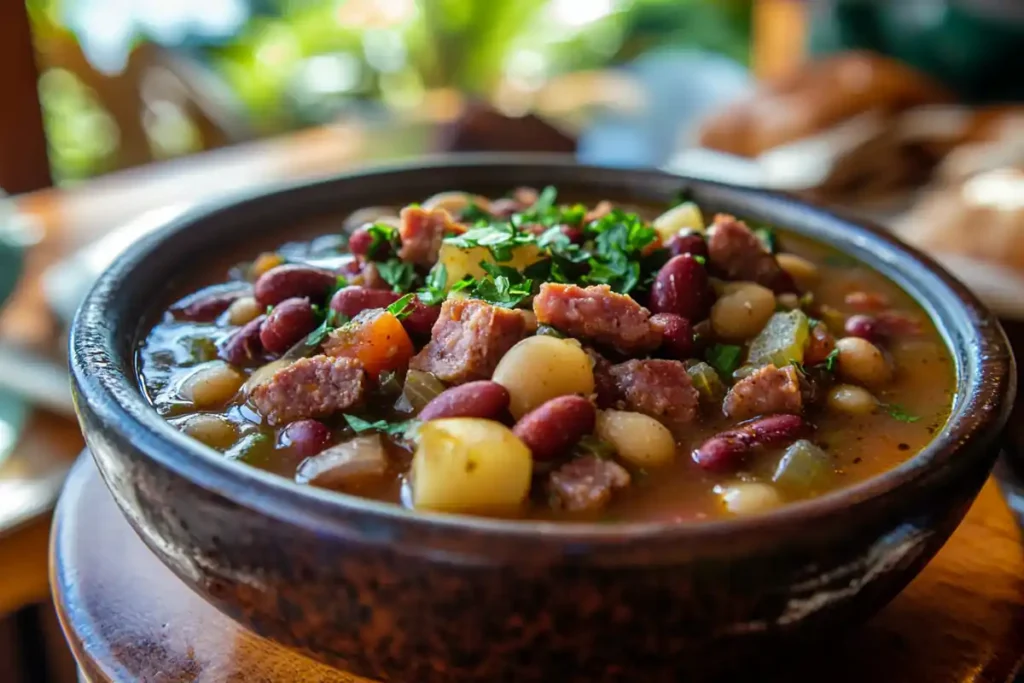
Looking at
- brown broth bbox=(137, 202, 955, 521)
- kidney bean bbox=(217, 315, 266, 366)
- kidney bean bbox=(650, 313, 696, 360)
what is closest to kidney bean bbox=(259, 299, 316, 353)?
kidney bean bbox=(217, 315, 266, 366)

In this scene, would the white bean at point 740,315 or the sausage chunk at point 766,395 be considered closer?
the sausage chunk at point 766,395

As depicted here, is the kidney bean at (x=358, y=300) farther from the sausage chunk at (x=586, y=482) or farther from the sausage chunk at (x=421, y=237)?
the sausage chunk at (x=586, y=482)

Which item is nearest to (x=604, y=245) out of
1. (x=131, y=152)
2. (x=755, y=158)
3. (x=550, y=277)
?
(x=550, y=277)

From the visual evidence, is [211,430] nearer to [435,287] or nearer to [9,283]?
[435,287]

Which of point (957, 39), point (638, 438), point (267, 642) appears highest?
point (957, 39)

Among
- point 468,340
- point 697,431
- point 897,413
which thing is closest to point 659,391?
point 697,431

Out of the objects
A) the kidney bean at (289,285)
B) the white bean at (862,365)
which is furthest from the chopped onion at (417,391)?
the white bean at (862,365)
